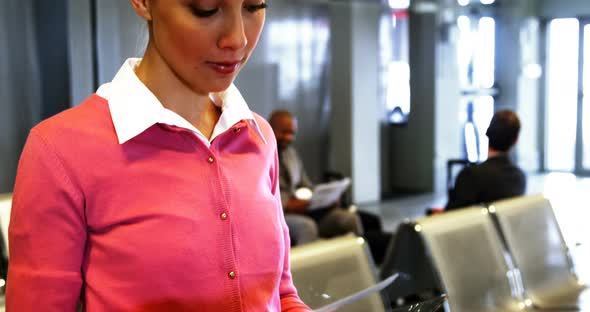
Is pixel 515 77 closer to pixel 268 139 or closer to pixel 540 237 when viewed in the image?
pixel 540 237

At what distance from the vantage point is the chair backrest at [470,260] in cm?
236

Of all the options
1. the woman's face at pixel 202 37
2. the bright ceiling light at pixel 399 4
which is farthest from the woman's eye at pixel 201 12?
the bright ceiling light at pixel 399 4

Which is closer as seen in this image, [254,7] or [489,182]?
[254,7]

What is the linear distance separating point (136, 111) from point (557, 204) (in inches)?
342

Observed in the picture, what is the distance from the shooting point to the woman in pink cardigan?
864 mm

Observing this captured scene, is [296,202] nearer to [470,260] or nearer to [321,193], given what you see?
[321,193]

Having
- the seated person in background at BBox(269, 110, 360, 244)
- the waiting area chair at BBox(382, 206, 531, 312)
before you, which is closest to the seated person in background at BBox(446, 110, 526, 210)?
the waiting area chair at BBox(382, 206, 531, 312)

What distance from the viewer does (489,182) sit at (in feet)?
11.7

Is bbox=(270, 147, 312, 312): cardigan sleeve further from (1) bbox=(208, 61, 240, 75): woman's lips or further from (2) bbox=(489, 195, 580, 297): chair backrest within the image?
(2) bbox=(489, 195, 580, 297): chair backrest

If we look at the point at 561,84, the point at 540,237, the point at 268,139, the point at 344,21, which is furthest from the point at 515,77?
the point at 268,139

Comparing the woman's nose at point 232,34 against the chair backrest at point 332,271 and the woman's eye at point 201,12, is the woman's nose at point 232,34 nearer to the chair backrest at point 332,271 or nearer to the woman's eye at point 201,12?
the woman's eye at point 201,12

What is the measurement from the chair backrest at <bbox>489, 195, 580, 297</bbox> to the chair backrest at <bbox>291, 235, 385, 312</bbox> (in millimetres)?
860

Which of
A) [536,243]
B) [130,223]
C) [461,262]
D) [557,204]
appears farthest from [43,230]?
[557,204]

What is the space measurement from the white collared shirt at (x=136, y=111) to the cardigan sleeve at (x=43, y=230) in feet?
0.30
